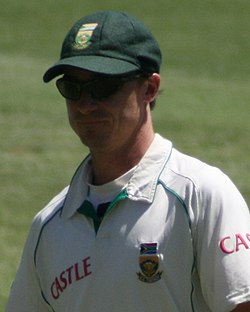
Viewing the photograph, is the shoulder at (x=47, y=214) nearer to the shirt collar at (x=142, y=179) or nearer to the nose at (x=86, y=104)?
the shirt collar at (x=142, y=179)

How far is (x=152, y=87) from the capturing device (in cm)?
392

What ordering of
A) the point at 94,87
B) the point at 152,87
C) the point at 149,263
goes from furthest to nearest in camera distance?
the point at 152,87 < the point at 94,87 < the point at 149,263

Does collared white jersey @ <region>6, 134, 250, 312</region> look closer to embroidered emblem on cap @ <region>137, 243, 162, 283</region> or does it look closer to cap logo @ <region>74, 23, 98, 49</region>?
embroidered emblem on cap @ <region>137, 243, 162, 283</region>

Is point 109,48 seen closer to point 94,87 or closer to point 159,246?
point 94,87

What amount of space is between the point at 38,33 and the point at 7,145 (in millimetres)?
4930

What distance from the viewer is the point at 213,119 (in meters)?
13.1

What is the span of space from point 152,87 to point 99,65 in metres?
0.23

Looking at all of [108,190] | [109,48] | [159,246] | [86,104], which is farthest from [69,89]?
[159,246]

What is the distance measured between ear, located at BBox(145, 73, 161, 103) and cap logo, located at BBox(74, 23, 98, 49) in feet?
0.75

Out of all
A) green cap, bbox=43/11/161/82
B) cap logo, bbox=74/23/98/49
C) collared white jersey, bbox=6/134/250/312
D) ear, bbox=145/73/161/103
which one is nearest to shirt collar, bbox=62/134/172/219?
collared white jersey, bbox=6/134/250/312

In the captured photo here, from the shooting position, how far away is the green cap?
3789mm

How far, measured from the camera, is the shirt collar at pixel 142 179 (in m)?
3.81

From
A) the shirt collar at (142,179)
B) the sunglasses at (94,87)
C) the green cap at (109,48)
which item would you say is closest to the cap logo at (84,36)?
the green cap at (109,48)

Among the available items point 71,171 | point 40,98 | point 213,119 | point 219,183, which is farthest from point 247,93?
point 219,183
